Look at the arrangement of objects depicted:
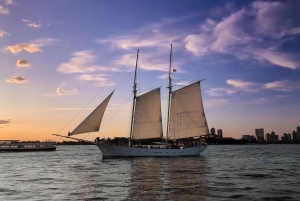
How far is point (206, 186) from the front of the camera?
31344mm

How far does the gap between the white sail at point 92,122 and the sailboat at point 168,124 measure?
3.29 meters

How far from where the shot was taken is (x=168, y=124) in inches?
3255

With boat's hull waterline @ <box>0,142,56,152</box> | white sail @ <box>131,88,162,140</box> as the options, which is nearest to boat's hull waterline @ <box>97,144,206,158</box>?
white sail @ <box>131,88,162,140</box>

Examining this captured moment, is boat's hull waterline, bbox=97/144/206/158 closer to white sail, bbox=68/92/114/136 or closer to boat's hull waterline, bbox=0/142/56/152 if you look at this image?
white sail, bbox=68/92/114/136

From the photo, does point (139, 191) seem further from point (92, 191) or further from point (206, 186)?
point (206, 186)

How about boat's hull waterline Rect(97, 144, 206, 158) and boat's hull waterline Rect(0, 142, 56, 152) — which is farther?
boat's hull waterline Rect(0, 142, 56, 152)

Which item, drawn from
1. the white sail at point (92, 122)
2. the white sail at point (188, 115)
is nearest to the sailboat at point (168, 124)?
the white sail at point (188, 115)

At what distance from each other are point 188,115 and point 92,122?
2628 cm

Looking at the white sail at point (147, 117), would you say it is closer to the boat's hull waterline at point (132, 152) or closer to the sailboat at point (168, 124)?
the sailboat at point (168, 124)

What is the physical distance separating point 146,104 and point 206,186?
48824mm

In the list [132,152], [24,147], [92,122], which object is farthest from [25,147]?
[92,122]

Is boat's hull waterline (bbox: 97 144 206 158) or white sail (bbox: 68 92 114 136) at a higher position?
white sail (bbox: 68 92 114 136)

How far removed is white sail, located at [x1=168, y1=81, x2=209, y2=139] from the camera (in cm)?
8094

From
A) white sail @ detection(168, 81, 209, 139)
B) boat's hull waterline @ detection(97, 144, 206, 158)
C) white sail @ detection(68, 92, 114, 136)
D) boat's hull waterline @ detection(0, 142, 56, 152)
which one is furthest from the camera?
boat's hull waterline @ detection(0, 142, 56, 152)
